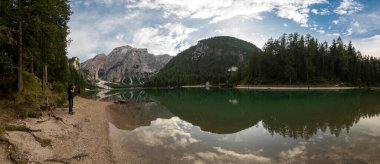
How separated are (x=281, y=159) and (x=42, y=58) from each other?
90.8 ft

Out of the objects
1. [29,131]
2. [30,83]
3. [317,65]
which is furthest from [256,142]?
[317,65]

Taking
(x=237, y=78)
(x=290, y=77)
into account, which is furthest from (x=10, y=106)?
(x=237, y=78)

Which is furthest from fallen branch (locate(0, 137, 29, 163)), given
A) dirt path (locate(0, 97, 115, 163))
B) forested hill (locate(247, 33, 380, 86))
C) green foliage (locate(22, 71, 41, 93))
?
forested hill (locate(247, 33, 380, 86))

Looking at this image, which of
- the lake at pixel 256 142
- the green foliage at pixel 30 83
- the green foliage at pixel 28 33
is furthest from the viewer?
the green foliage at pixel 30 83

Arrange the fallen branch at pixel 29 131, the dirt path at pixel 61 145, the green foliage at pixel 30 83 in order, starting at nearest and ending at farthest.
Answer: the dirt path at pixel 61 145 < the fallen branch at pixel 29 131 < the green foliage at pixel 30 83

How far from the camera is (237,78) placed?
616 feet

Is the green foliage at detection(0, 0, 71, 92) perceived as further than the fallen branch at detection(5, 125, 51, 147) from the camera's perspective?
Yes

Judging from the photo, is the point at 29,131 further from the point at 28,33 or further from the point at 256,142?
the point at 256,142

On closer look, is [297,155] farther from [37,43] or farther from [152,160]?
[37,43]

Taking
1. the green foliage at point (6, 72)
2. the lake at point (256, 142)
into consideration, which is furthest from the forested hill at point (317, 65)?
the green foliage at point (6, 72)

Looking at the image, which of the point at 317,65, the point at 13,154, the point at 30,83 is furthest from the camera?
the point at 317,65

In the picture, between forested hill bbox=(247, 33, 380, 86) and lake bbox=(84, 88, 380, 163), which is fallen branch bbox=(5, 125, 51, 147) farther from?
forested hill bbox=(247, 33, 380, 86)

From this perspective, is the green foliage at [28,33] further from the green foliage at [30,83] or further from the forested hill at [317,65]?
the forested hill at [317,65]

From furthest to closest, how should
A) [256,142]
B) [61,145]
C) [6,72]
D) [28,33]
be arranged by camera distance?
[28,33] → [6,72] → [256,142] → [61,145]
